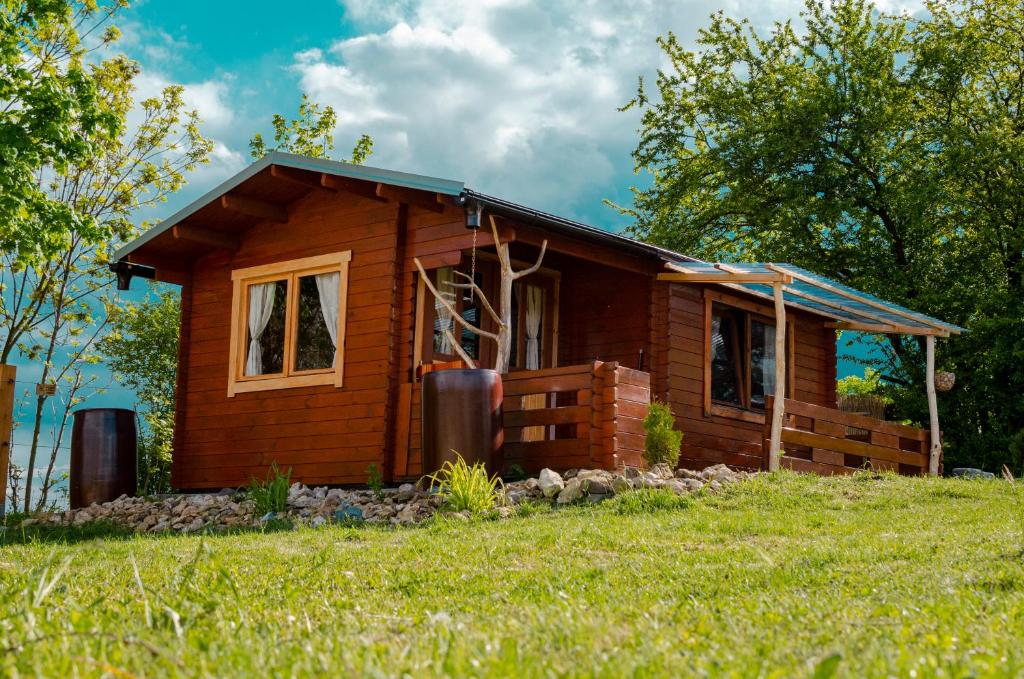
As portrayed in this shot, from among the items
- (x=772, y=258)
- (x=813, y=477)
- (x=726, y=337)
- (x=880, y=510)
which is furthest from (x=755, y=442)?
(x=772, y=258)

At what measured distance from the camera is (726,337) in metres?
15.2

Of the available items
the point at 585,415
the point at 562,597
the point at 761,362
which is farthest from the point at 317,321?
the point at 562,597

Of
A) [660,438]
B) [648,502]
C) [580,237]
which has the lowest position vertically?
[648,502]

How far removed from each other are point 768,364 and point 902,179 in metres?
8.08

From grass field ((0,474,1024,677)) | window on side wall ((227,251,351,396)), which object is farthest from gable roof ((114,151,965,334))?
grass field ((0,474,1024,677))

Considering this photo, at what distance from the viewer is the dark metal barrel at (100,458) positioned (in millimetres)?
12969

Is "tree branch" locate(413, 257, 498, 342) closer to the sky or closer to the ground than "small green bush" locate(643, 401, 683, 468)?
closer to the sky

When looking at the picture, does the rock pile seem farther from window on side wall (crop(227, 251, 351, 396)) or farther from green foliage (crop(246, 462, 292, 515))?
window on side wall (crop(227, 251, 351, 396))

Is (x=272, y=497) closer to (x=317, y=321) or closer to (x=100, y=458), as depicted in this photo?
(x=317, y=321)

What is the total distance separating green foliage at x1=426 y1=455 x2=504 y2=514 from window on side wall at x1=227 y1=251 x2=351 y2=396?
128 inches

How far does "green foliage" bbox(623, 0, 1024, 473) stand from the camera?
20.4m

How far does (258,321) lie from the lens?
1387cm

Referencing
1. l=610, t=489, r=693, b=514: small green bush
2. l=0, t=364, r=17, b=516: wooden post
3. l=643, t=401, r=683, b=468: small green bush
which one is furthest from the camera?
l=0, t=364, r=17, b=516: wooden post

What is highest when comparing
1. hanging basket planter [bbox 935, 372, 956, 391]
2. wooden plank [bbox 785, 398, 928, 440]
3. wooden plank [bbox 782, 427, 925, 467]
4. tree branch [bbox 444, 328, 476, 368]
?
hanging basket planter [bbox 935, 372, 956, 391]
